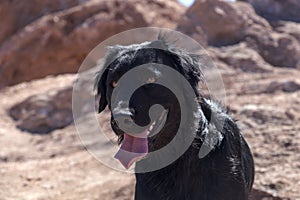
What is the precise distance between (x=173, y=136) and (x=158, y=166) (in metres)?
0.25

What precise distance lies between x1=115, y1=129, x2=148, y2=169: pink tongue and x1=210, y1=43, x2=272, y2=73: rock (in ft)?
20.5

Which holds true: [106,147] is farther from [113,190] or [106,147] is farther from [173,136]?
[173,136]

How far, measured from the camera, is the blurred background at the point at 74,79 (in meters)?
7.04

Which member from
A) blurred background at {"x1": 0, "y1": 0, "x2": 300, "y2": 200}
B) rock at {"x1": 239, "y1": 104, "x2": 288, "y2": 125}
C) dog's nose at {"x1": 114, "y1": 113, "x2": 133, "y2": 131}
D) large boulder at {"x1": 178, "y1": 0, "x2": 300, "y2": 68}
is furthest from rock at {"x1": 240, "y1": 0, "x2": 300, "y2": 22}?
dog's nose at {"x1": 114, "y1": 113, "x2": 133, "y2": 131}

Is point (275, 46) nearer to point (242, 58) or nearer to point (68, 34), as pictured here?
point (242, 58)

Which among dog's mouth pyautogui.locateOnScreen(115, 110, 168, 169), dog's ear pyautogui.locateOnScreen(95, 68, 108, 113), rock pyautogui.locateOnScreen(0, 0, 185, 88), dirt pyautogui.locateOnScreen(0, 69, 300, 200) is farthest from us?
rock pyautogui.locateOnScreen(0, 0, 185, 88)

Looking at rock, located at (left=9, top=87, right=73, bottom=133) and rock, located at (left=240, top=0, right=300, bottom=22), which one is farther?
rock, located at (left=240, top=0, right=300, bottom=22)

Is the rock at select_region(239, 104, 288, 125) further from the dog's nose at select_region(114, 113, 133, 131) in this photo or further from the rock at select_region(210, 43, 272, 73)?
the dog's nose at select_region(114, 113, 133, 131)

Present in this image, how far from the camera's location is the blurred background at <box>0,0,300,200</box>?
23.1 ft

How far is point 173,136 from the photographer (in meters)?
3.70

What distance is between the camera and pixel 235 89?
9031 millimetres

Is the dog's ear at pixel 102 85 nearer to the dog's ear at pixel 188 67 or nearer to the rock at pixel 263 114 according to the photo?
the dog's ear at pixel 188 67

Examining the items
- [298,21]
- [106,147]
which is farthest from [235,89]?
[298,21]

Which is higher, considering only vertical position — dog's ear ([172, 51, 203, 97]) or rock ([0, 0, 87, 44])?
dog's ear ([172, 51, 203, 97])
